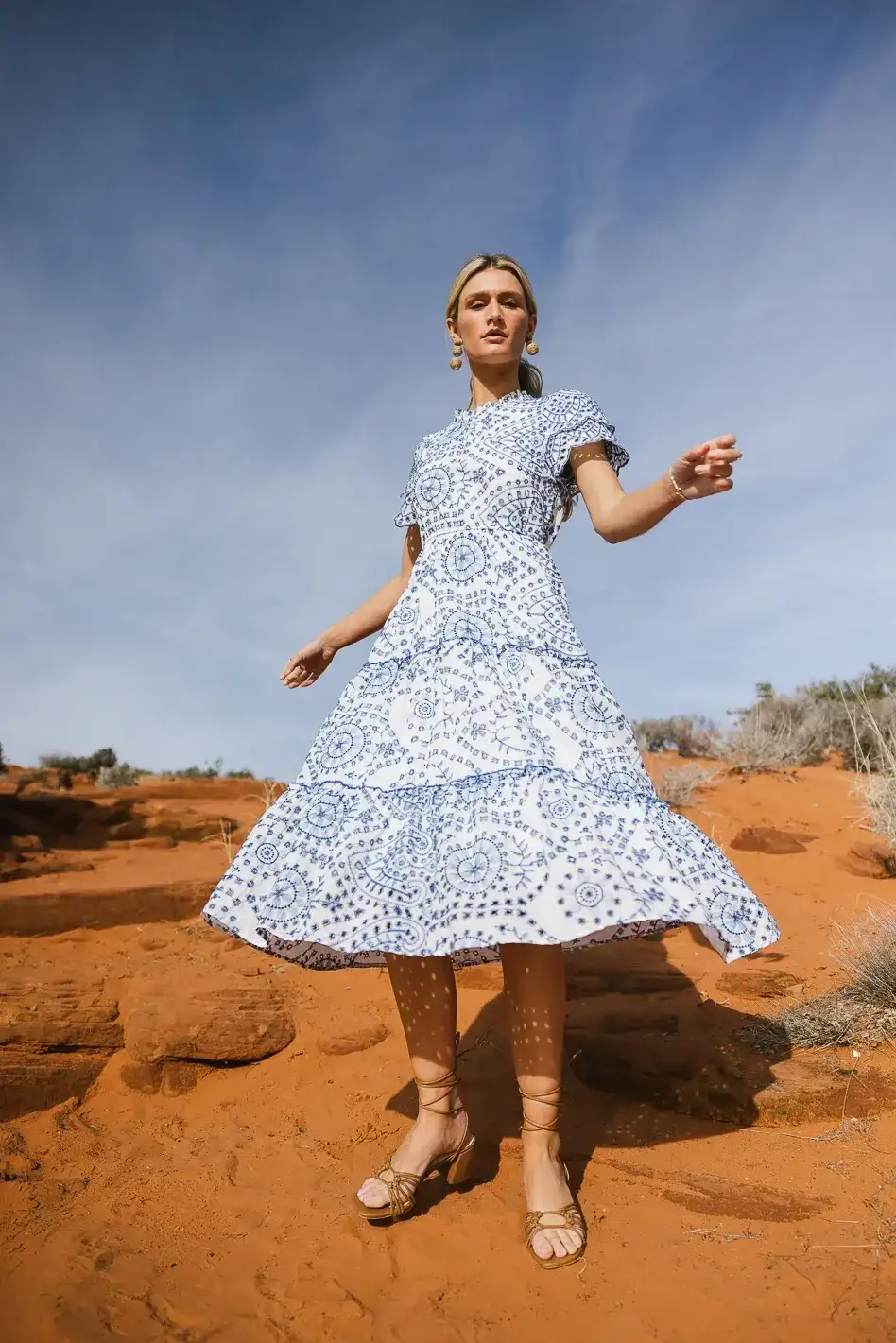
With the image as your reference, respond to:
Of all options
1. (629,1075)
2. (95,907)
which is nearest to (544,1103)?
(629,1075)

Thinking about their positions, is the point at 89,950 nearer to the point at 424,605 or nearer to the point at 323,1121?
the point at 323,1121

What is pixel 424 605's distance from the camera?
101 inches

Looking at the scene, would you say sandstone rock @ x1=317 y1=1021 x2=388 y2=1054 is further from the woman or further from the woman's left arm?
the woman's left arm

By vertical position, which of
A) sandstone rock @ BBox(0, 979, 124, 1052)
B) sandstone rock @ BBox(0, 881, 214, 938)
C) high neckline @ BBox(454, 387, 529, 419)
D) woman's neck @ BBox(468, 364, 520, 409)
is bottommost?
sandstone rock @ BBox(0, 979, 124, 1052)

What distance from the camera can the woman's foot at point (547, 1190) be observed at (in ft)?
6.67

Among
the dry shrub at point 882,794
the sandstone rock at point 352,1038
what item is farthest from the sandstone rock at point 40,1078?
the dry shrub at point 882,794

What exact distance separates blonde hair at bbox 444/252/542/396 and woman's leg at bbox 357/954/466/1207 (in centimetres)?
188

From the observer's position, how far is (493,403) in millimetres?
2883

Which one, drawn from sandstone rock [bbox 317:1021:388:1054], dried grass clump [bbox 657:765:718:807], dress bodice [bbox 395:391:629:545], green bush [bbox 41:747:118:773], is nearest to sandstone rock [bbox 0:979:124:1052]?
sandstone rock [bbox 317:1021:388:1054]

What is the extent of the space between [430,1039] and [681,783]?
5620 millimetres

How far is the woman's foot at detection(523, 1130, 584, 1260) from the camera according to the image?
2033 millimetres

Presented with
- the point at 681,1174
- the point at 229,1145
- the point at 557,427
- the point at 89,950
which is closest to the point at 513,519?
the point at 557,427

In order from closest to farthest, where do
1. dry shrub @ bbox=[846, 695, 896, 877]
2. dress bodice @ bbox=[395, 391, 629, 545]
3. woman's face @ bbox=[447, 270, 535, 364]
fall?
1. dress bodice @ bbox=[395, 391, 629, 545]
2. woman's face @ bbox=[447, 270, 535, 364]
3. dry shrub @ bbox=[846, 695, 896, 877]

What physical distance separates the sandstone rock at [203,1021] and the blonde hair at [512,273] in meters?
2.47
